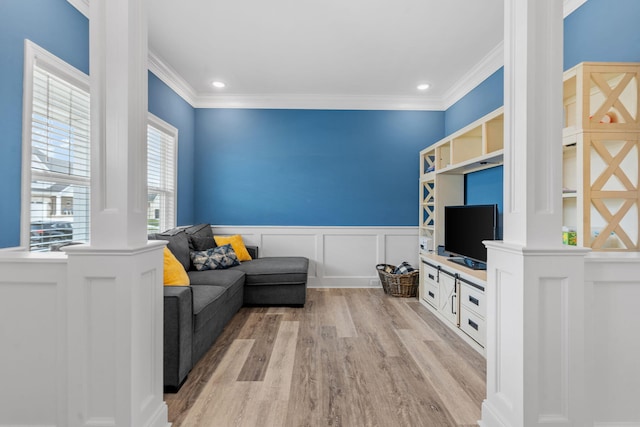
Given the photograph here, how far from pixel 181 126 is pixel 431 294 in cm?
380

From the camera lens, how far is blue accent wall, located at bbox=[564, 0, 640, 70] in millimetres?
1849

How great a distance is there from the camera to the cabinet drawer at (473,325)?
7.91ft

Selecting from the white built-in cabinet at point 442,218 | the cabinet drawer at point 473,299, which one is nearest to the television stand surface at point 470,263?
the white built-in cabinet at point 442,218

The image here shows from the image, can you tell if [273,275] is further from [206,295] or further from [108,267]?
[108,267]

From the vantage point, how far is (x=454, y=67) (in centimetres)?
349

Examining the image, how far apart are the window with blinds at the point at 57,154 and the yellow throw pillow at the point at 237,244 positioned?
1739 millimetres

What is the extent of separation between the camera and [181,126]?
401 cm

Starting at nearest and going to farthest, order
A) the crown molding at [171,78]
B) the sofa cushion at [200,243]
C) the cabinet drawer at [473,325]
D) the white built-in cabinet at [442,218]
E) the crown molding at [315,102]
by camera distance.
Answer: the cabinet drawer at [473,325] → the white built-in cabinet at [442,218] → the crown molding at [171,78] → the sofa cushion at [200,243] → the crown molding at [315,102]

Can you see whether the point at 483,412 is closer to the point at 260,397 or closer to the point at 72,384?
the point at 260,397

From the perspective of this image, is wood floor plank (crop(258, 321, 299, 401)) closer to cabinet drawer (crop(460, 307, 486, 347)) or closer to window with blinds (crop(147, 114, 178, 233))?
cabinet drawer (crop(460, 307, 486, 347))

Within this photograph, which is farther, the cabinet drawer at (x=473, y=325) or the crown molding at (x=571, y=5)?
the cabinet drawer at (x=473, y=325)

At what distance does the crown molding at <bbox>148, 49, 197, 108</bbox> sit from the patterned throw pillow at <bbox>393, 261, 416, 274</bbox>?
3728 mm

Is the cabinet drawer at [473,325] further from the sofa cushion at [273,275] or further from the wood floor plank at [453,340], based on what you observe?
the sofa cushion at [273,275]

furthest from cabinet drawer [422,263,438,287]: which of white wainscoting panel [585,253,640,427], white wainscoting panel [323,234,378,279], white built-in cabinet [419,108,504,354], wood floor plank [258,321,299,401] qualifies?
white wainscoting panel [585,253,640,427]
